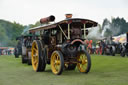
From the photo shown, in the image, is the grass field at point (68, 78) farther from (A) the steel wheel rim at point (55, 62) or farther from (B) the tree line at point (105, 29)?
(B) the tree line at point (105, 29)

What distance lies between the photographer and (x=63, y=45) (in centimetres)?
929

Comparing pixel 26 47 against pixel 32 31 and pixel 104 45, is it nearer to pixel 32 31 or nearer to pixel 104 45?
pixel 32 31

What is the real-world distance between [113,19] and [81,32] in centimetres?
6050

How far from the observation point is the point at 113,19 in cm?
6850

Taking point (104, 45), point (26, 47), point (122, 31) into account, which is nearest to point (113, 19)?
point (122, 31)

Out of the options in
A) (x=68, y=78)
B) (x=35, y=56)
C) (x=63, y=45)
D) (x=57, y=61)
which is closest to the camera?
(x=68, y=78)

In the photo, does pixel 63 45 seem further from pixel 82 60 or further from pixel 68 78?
pixel 68 78

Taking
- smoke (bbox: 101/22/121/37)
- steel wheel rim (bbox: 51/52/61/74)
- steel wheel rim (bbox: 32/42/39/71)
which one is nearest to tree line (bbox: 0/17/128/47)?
smoke (bbox: 101/22/121/37)

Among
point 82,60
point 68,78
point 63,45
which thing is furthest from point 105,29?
point 68,78

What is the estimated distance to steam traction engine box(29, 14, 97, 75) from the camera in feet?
29.7

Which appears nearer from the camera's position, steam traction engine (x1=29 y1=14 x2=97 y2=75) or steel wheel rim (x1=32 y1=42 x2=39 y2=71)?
steam traction engine (x1=29 y1=14 x2=97 y2=75)

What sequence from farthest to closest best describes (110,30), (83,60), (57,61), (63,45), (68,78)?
1. (110,30)
2. (83,60)
3. (63,45)
4. (57,61)
5. (68,78)

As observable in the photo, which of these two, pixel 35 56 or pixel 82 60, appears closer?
pixel 82 60

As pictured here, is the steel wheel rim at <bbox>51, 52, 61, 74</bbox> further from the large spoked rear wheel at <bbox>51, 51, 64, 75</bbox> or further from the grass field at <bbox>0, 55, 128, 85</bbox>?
the grass field at <bbox>0, 55, 128, 85</bbox>
